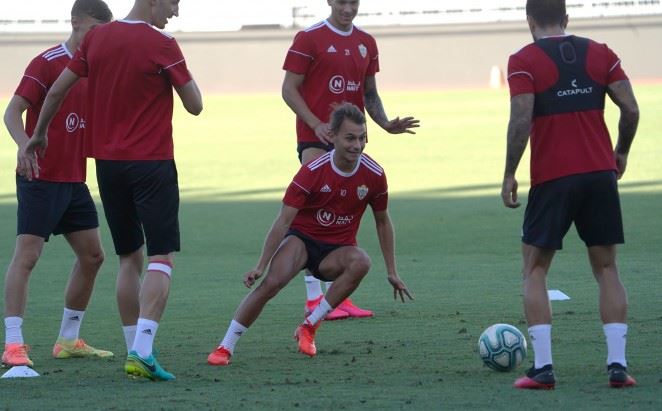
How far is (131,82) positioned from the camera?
20.9ft

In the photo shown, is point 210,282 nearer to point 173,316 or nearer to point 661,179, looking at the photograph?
point 173,316

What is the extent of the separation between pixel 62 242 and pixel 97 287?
134 inches

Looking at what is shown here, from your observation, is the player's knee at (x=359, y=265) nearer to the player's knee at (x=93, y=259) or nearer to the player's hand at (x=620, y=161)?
the player's knee at (x=93, y=259)

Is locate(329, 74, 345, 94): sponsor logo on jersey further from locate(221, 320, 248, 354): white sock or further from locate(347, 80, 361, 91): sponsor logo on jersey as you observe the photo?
locate(221, 320, 248, 354): white sock

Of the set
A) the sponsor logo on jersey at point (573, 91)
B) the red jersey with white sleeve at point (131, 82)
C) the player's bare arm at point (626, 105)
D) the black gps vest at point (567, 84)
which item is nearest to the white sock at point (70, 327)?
the red jersey with white sleeve at point (131, 82)

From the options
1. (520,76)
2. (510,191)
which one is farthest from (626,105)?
(510,191)

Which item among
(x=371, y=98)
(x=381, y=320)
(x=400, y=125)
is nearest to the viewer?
(x=400, y=125)

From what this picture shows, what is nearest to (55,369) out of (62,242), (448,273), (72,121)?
(72,121)

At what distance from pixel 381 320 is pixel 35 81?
2.99 m

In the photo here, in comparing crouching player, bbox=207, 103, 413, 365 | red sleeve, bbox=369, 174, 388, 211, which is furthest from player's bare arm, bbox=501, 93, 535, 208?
red sleeve, bbox=369, 174, 388, 211

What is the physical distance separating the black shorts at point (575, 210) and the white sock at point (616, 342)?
41 centimetres

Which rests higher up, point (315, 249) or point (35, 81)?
point (35, 81)

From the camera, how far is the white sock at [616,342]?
5906 millimetres

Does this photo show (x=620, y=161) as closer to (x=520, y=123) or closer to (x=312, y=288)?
(x=520, y=123)
